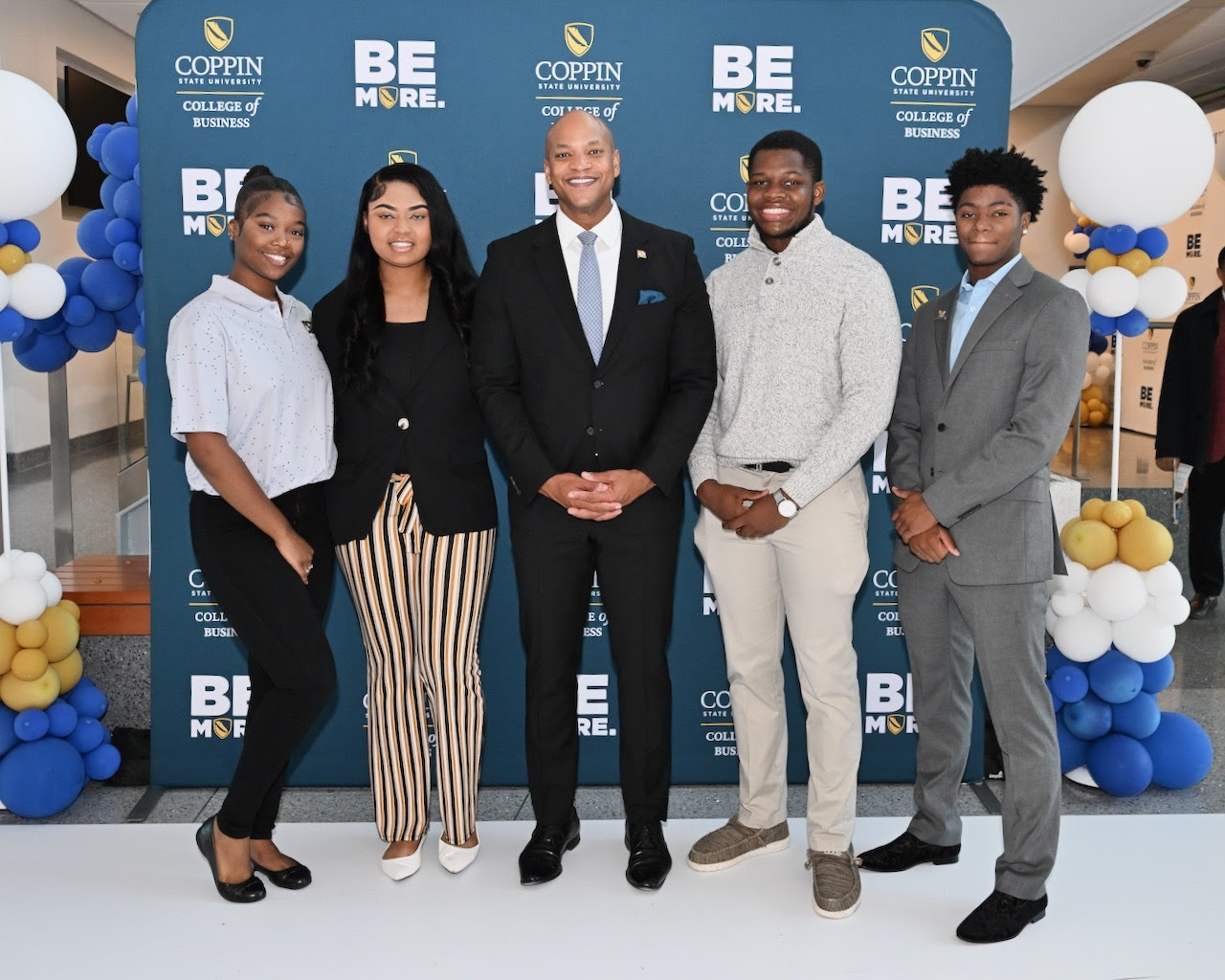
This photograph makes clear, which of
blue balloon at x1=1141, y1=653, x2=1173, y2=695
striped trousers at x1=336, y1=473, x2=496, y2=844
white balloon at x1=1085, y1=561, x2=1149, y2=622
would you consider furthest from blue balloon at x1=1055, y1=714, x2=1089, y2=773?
striped trousers at x1=336, y1=473, x2=496, y2=844

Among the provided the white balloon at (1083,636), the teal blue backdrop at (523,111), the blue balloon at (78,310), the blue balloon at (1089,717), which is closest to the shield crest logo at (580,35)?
the teal blue backdrop at (523,111)

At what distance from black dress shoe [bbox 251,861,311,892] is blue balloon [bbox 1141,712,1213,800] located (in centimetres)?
256

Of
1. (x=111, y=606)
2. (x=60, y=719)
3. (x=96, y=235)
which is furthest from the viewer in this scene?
(x=96, y=235)

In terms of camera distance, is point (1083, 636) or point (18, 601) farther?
point (1083, 636)

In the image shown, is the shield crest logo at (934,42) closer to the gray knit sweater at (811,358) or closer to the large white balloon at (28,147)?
the gray knit sweater at (811,358)

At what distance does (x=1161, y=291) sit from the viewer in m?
3.53

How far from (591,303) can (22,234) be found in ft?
6.18

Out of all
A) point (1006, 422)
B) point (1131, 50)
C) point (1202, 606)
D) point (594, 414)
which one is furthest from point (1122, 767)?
point (1131, 50)

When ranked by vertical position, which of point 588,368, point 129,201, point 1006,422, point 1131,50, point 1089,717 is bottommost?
point 1089,717

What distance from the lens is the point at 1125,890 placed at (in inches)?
113

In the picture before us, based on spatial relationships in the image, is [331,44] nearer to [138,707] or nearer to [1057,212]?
[138,707]

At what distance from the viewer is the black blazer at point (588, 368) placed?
2.76 metres

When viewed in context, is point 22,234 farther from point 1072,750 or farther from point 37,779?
point 1072,750

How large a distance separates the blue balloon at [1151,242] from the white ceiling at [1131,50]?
380cm
